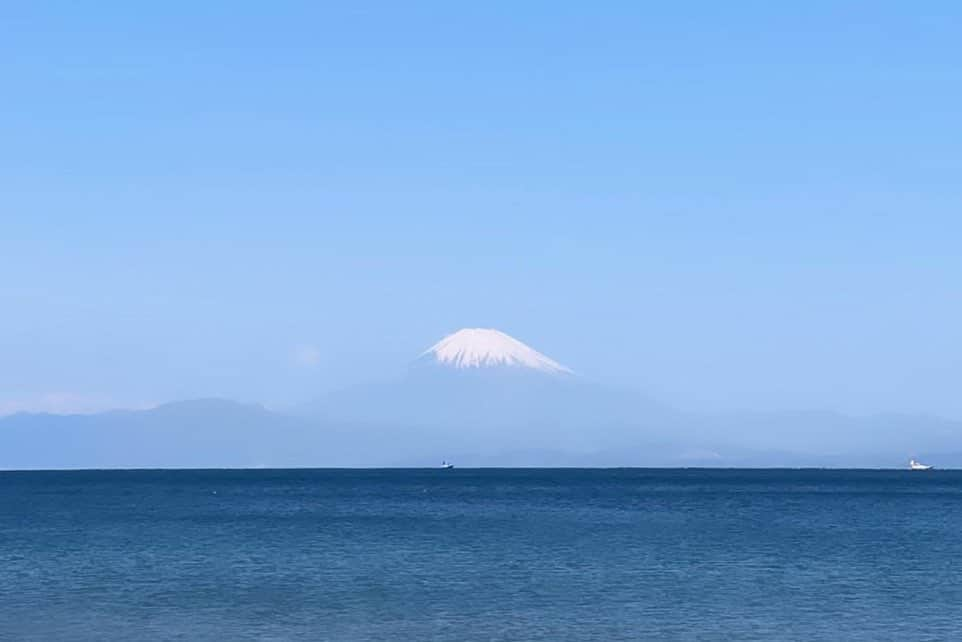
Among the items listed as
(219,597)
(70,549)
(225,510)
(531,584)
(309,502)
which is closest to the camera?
(219,597)

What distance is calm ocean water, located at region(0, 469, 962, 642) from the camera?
56.4 metres

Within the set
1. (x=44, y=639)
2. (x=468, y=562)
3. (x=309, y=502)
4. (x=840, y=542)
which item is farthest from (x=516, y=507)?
(x=44, y=639)

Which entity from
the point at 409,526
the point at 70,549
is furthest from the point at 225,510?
the point at 70,549

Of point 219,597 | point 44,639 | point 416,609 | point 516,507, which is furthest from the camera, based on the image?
point 516,507

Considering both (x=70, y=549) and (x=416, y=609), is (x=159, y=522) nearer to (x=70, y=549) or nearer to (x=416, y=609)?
(x=70, y=549)

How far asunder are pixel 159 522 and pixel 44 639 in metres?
71.8

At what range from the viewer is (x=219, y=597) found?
6525cm

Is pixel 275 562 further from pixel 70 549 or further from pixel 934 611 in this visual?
pixel 934 611

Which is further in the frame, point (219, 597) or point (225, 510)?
point (225, 510)

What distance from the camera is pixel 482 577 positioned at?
243 ft

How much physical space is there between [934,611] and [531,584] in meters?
20.0

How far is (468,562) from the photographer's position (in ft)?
271

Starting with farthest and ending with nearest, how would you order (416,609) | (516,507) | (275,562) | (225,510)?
(516,507)
(225,510)
(275,562)
(416,609)

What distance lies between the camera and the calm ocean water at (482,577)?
56438 millimetres
